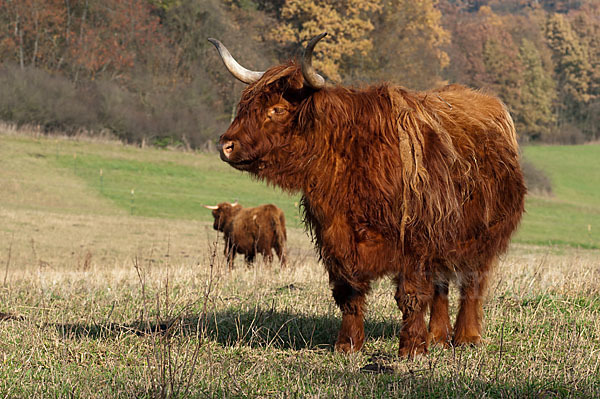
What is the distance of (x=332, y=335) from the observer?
5.62 meters

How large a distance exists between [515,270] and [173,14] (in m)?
43.9

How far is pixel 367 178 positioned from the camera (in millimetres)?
4727

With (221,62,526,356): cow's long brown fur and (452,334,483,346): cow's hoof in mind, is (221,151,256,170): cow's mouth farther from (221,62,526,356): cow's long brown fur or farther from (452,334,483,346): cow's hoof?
(452,334,483,346): cow's hoof

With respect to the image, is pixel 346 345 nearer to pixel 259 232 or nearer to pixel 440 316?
pixel 440 316

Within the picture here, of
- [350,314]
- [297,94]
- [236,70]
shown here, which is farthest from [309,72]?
[350,314]

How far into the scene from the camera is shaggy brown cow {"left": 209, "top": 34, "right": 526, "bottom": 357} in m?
4.73

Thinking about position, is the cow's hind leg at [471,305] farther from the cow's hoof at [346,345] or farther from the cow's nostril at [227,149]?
the cow's nostril at [227,149]

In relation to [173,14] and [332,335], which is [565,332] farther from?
[173,14]

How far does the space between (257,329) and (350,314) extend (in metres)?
0.71

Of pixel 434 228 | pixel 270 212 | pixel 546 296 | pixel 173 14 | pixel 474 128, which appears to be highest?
pixel 173 14

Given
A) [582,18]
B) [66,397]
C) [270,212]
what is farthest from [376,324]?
[582,18]

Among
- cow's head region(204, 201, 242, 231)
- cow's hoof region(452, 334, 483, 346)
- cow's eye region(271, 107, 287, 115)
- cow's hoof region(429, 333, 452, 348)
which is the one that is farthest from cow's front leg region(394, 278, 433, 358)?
cow's head region(204, 201, 242, 231)

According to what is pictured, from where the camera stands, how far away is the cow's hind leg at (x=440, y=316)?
5.62 m

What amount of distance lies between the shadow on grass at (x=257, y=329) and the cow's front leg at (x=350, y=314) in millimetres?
194
